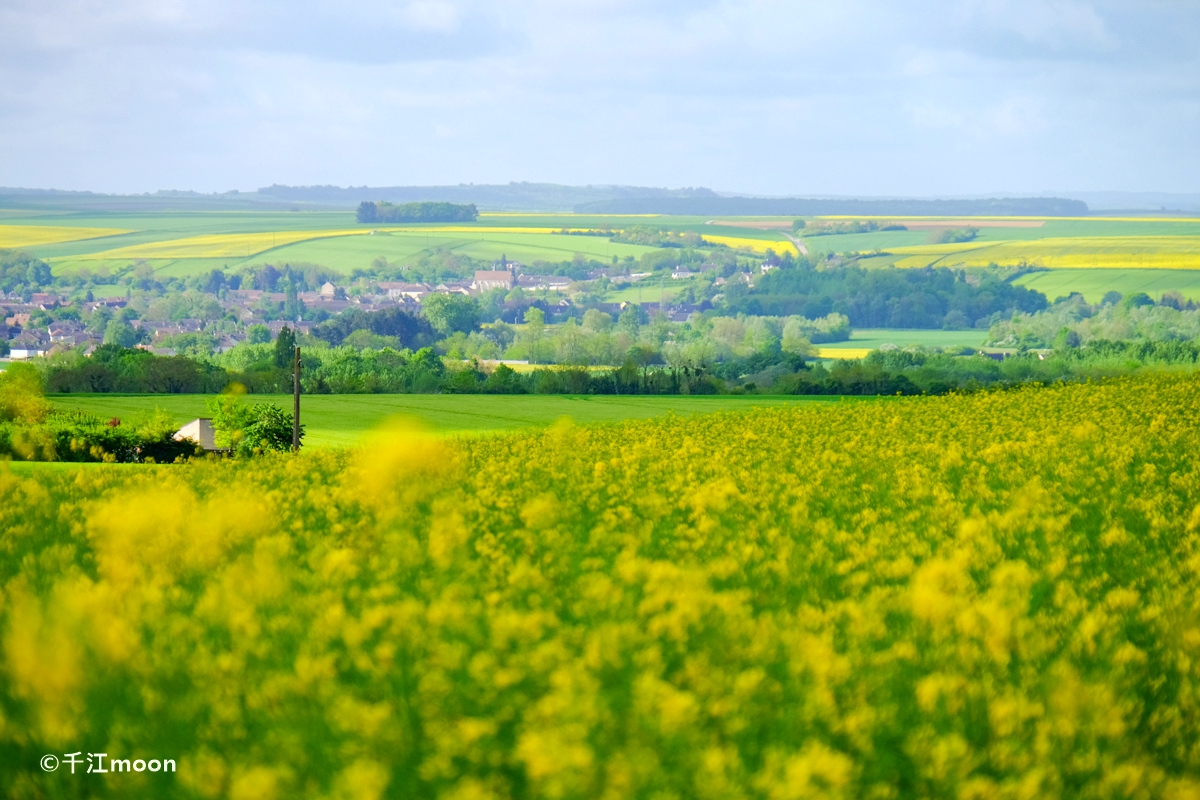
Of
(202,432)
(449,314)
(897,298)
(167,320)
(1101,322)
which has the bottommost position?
(167,320)

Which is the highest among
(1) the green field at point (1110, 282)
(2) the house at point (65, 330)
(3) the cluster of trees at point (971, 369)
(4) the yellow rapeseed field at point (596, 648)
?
(4) the yellow rapeseed field at point (596, 648)

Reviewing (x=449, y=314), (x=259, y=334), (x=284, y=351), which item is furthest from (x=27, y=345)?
(x=284, y=351)

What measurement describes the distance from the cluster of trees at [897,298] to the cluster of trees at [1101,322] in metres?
8.09

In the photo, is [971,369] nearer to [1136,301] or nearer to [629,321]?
[1136,301]

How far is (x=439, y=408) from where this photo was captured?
62.9 m

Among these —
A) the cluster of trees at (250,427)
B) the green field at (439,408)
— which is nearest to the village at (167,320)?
the green field at (439,408)

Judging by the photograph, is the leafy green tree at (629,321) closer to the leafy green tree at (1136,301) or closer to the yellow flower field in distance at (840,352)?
the yellow flower field in distance at (840,352)


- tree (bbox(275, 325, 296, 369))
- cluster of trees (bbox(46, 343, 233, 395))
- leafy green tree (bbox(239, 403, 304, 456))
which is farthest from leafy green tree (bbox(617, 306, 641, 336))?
leafy green tree (bbox(239, 403, 304, 456))

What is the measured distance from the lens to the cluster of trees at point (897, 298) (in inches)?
6294

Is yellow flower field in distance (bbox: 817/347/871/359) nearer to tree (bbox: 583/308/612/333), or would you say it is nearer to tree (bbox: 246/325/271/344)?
tree (bbox: 583/308/612/333)

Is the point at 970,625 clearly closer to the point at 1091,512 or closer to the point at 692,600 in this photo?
the point at 692,600

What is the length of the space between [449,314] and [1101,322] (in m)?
93.1

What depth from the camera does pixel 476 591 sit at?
693 centimetres

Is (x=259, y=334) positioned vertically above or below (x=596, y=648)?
below
